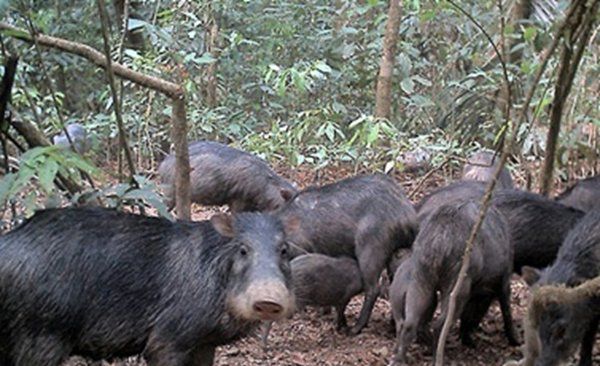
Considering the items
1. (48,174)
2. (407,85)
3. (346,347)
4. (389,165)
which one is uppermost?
(48,174)

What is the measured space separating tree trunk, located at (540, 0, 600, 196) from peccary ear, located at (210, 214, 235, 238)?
166 cm

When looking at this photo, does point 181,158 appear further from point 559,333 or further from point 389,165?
point 389,165

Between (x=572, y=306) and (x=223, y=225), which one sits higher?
(x=223, y=225)

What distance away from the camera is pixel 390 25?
8.99m

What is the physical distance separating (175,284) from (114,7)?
8324 millimetres

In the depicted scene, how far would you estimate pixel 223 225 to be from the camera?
13.5ft

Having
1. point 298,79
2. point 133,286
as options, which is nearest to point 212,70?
point 298,79

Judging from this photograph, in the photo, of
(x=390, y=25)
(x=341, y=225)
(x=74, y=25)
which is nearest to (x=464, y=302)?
(x=341, y=225)

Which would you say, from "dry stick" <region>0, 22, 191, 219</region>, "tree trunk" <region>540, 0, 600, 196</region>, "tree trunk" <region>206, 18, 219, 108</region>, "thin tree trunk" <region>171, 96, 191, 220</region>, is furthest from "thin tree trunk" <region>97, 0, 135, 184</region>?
"tree trunk" <region>206, 18, 219, 108</region>

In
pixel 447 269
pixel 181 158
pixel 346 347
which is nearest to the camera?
pixel 181 158

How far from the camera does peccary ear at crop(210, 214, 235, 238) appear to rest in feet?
13.5

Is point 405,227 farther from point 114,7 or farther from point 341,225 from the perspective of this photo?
point 114,7

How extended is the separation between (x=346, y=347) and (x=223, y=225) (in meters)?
2.10

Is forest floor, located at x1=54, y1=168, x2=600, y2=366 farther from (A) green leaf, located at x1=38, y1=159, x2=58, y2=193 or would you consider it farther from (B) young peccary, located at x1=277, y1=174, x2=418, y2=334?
(A) green leaf, located at x1=38, y1=159, x2=58, y2=193
